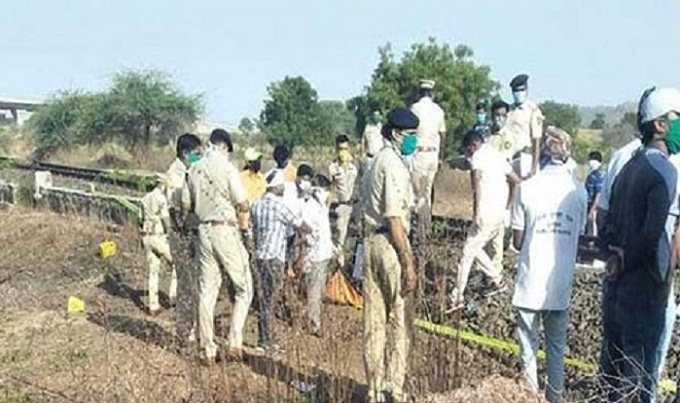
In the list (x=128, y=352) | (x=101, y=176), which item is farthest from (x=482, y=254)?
(x=101, y=176)

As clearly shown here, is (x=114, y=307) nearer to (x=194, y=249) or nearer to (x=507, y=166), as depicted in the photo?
(x=194, y=249)

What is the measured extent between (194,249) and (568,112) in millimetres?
46575

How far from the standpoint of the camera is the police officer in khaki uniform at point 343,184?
36.7 feet

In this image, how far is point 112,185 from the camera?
749 inches

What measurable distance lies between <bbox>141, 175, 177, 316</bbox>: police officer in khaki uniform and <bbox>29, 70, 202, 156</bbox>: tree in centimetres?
3831

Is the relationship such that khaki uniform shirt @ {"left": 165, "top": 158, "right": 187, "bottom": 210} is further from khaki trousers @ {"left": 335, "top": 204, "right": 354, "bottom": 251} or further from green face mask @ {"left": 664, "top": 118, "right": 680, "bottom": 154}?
green face mask @ {"left": 664, "top": 118, "right": 680, "bottom": 154}

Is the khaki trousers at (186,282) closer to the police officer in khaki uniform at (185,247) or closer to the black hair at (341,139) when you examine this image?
the police officer in khaki uniform at (185,247)

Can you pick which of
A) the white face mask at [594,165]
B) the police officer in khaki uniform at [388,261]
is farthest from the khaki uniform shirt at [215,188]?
the white face mask at [594,165]

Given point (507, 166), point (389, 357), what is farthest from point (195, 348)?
point (507, 166)

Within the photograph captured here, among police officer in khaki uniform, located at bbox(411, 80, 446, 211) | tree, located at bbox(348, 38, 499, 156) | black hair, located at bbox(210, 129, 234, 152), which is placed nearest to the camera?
black hair, located at bbox(210, 129, 234, 152)

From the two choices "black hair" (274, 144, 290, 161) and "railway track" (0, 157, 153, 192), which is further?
"railway track" (0, 157, 153, 192)

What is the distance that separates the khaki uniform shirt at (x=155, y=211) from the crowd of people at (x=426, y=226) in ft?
0.05

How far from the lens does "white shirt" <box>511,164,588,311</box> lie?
5.75 m

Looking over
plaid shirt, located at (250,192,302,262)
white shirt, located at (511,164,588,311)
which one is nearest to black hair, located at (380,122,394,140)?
white shirt, located at (511,164,588,311)
